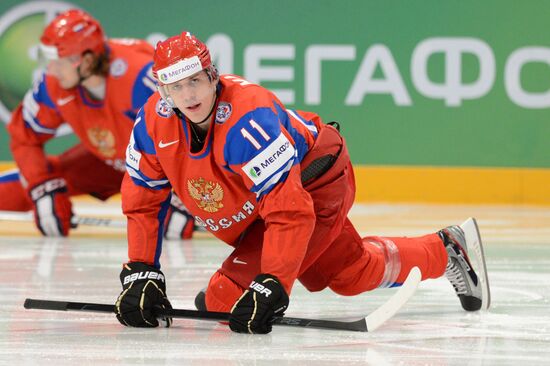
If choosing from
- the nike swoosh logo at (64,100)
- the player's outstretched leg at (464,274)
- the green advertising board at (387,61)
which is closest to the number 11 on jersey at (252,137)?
the player's outstretched leg at (464,274)

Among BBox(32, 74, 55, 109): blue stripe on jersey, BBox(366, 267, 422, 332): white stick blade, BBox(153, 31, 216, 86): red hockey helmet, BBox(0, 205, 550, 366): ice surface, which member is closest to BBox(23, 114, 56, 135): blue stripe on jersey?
BBox(32, 74, 55, 109): blue stripe on jersey

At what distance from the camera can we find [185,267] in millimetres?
4902

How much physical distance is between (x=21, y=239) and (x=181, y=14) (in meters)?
2.28

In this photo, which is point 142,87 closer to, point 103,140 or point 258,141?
point 103,140

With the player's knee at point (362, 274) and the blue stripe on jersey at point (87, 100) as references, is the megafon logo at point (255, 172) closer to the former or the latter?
the player's knee at point (362, 274)

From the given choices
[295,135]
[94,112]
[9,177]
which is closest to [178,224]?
[94,112]

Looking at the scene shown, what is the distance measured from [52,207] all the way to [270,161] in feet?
9.93

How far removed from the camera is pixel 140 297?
132 inches

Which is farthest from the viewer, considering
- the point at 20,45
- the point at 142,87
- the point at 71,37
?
the point at 20,45

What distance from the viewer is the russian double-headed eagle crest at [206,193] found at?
339cm

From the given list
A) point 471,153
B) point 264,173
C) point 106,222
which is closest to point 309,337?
point 264,173

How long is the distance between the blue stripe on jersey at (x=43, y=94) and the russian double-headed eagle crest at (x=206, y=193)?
2.74 metres

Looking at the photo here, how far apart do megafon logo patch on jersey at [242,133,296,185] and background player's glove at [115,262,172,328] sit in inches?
16.3

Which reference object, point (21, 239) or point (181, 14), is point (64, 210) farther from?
point (181, 14)
